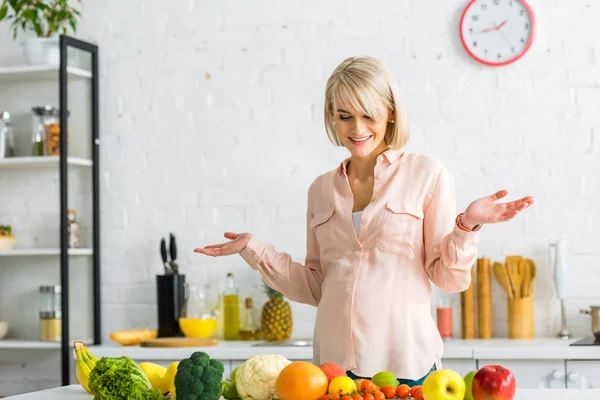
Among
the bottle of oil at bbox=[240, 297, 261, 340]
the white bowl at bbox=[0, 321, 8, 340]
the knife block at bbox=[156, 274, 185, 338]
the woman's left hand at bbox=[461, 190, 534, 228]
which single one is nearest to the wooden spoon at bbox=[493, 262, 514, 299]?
the bottle of oil at bbox=[240, 297, 261, 340]

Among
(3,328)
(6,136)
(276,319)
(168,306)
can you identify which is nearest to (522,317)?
(276,319)

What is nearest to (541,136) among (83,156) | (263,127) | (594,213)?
(594,213)

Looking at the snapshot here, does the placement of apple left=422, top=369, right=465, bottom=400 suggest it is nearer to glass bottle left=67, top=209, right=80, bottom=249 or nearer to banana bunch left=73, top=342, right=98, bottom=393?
banana bunch left=73, top=342, right=98, bottom=393

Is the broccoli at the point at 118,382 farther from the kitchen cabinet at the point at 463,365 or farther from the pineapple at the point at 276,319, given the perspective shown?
the pineapple at the point at 276,319

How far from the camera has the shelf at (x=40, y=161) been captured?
3904mm

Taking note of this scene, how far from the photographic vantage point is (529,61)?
3.62 metres

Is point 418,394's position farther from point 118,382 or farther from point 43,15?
point 43,15

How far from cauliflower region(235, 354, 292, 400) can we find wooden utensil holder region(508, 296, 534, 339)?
204cm

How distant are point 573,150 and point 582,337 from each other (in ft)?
2.49

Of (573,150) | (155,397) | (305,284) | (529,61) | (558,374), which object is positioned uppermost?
(529,61)

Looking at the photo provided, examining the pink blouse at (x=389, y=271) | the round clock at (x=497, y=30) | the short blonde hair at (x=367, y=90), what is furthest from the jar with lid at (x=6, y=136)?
the short blonde hair at (x=367, y=90)

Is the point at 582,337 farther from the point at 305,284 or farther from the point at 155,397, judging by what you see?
the point at 155,397

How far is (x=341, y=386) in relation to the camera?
60.6 inches

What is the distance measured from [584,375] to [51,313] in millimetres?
2291
